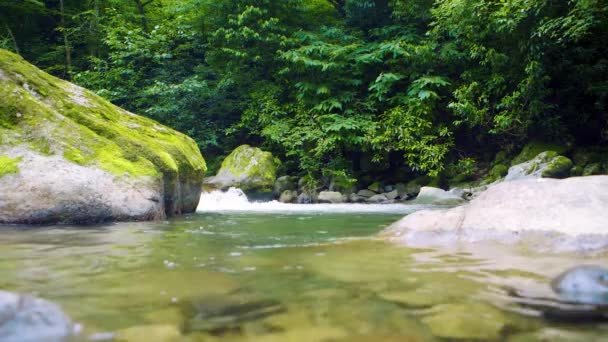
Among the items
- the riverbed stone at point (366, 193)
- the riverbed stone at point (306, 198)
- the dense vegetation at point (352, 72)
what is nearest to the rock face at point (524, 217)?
the dense vegetation at point (352, 72)

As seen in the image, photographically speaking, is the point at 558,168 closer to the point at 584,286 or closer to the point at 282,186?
the point at 282,186

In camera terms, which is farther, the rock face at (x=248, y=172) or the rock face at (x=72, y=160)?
the rock face at (x=248, y=172)

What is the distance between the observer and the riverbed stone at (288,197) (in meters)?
11.9

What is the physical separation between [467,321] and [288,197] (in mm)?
10216

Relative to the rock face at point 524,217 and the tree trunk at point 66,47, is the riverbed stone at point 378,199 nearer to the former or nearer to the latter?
the rock face at point 524,217

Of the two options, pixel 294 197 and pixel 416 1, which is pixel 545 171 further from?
pixel 416 1

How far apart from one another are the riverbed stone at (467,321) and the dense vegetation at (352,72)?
8419 millimetres

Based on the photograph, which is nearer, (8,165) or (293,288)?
(293,288)

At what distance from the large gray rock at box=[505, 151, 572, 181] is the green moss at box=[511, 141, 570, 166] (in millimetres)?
797

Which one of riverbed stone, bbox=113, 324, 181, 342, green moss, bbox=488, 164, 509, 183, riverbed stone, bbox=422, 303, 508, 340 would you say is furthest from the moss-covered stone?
riverbed stone, bbox=113, 324, 181, 342

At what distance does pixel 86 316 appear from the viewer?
184 cm

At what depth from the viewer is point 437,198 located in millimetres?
9945

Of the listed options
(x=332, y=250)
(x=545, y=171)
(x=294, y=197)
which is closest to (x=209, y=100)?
(x=294, y=197)

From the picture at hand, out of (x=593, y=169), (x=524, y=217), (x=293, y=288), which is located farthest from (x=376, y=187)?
(x=293, y=288)
